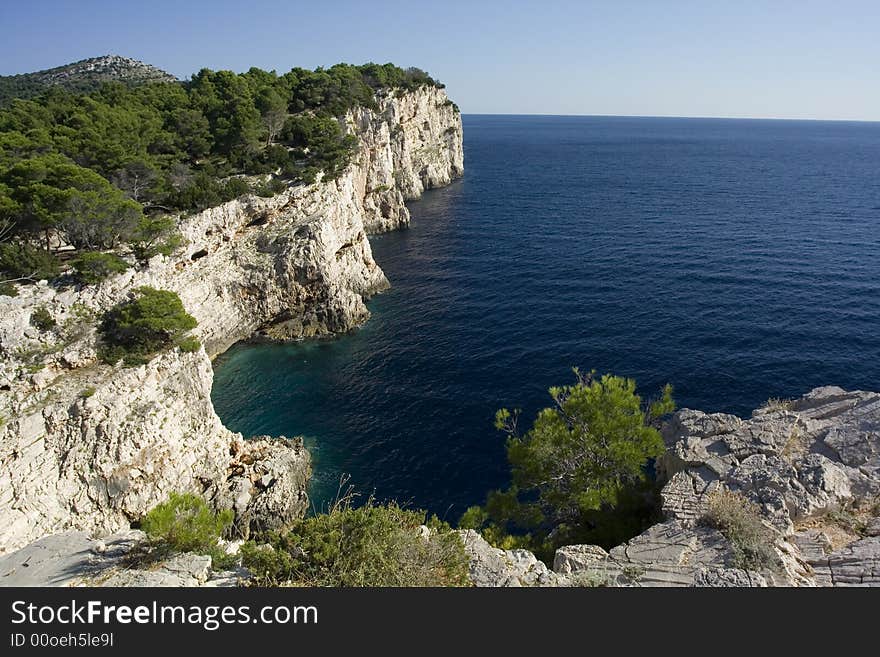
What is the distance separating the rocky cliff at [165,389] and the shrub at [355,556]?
15813 millimetres

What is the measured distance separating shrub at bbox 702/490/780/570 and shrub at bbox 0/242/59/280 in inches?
1383

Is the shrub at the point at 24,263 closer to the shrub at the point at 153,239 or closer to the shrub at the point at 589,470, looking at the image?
the shrub at the point at 153,239

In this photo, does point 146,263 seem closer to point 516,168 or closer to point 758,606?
point 758,606

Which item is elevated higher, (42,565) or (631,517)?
(42,565)

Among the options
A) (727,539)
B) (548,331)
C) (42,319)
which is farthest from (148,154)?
(727,539)

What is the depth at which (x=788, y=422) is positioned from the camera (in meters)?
20.4

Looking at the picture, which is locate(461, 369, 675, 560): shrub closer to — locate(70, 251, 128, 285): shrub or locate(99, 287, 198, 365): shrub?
locate(99, 287, 198, 365): shrub

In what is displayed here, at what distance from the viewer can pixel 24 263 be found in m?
27.8

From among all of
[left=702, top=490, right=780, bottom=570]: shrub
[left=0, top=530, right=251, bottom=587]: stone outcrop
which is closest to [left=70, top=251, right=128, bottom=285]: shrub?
[left=0, top=530, right=251, bottom=587]: stone outcrop

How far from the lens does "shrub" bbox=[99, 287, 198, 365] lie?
27.9m

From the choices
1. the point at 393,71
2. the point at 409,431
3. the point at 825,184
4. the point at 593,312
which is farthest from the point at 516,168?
the point at 409,431

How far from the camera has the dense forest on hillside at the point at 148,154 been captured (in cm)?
3011

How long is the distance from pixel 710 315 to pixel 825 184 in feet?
255

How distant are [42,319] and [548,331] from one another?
3530 centimetres
